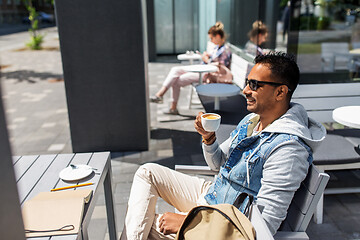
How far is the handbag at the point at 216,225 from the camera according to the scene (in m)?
1.41

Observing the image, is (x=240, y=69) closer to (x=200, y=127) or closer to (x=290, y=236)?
(x=200, y=127)

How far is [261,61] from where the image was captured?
73.4 inches

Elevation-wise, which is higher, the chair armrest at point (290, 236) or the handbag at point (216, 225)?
the handbag at point (216, 225)

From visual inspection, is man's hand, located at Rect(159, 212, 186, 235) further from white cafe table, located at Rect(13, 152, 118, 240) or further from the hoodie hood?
the hoodie hood

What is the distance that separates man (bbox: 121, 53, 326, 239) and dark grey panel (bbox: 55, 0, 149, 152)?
2270 millimetres

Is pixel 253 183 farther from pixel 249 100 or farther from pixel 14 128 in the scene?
pixel 14 128

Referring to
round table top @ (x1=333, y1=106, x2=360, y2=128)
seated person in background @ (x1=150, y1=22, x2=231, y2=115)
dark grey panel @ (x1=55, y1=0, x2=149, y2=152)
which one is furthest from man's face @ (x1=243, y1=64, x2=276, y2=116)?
seated person in background @ (x1=150, y1=22, x2=231, y2=115)

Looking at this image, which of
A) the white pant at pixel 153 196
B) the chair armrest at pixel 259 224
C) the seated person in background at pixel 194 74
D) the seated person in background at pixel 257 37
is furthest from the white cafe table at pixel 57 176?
the seated person in background at pixel 194 74

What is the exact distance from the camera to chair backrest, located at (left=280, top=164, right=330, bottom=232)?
1591mm

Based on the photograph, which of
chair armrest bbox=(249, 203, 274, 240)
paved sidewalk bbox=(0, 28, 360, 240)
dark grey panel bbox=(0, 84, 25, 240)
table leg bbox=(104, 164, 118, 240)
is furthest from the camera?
paved sidewalk bbox=(0, 28, 360, 240)

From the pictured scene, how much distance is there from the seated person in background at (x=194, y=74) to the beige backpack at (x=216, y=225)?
4.17 m

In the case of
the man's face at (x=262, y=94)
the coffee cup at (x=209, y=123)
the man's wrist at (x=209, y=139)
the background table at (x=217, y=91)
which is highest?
the man's face at (x=262, y=94)

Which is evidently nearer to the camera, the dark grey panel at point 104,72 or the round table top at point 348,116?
the round table top at point 348,116

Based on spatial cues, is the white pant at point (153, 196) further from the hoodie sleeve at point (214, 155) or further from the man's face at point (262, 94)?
the man's face at point (262, 94)
